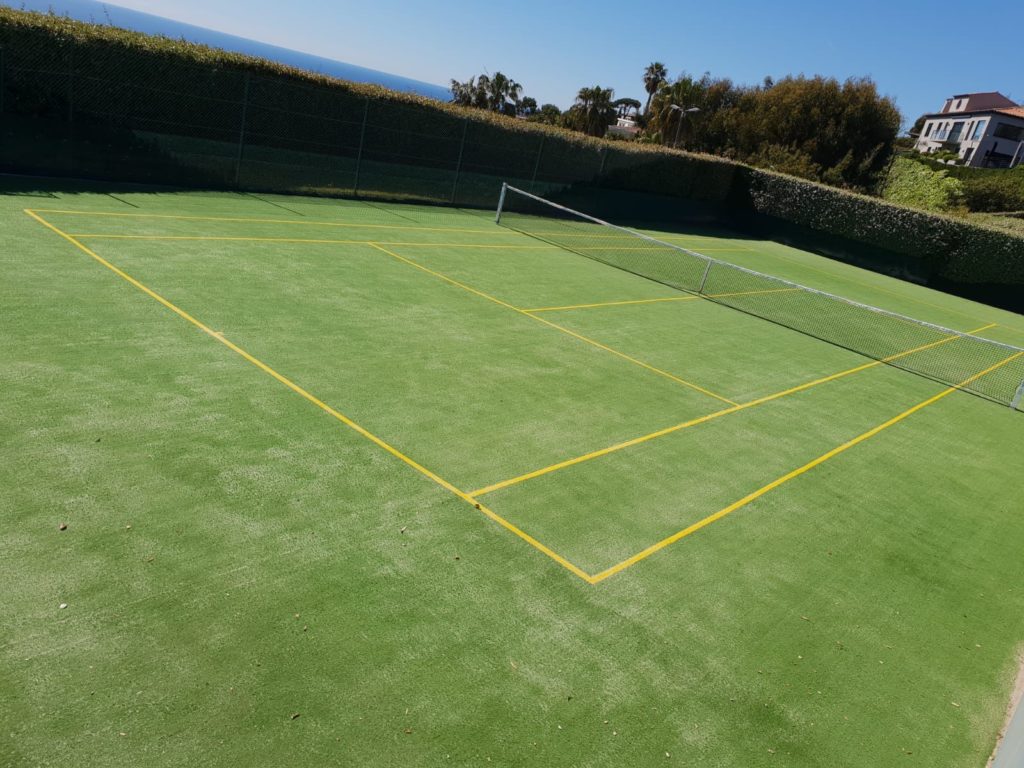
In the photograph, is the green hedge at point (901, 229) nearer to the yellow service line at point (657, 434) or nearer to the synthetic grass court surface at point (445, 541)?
the yellow service line at point (657, 434)

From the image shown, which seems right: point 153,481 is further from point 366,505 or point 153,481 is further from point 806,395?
point 806,395

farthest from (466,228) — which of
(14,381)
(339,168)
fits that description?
(14,381)

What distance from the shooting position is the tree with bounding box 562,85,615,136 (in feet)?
238

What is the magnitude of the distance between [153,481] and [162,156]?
16571 millimetres

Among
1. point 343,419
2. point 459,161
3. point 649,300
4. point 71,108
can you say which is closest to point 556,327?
point 649,300

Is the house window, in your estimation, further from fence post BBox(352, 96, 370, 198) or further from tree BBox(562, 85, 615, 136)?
fence post BBox(352, 96, 370, 198)

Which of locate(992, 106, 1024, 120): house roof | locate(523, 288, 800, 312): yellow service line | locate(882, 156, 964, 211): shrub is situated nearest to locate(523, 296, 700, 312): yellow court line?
locate(523, 288, 800, 312): yellow service line

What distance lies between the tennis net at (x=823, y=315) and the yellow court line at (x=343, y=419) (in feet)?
39.4

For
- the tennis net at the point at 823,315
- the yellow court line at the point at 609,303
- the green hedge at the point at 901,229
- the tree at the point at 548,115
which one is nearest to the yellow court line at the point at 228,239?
the tennis net at the point at 823,315

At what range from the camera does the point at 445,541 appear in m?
6.85

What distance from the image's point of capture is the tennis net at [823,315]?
18000 millimetres

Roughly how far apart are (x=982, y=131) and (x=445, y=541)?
366 feet

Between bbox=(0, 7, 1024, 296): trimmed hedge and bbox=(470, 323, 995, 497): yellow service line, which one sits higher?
bbox=(0, 7, 1024, 296): trimmed hedge

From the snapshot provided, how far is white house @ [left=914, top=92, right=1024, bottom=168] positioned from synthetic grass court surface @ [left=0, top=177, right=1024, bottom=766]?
9823 cm
